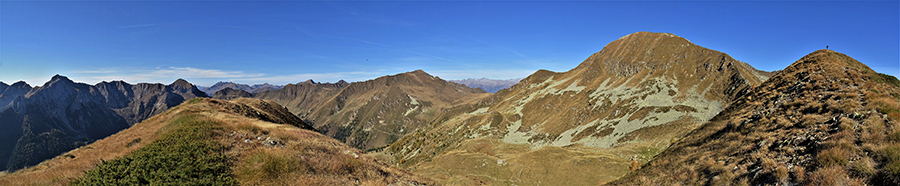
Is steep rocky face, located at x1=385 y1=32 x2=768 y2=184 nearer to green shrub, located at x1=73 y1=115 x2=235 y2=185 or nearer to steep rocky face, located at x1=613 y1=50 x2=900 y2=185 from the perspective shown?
steep rocky face, located at x1=613 y1=50 x2=900 y2=185

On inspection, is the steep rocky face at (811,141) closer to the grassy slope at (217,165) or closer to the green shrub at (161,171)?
the grassy slope at (217,165)

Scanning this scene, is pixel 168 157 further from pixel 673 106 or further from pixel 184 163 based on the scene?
pixel 673 106

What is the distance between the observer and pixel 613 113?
94.9 m

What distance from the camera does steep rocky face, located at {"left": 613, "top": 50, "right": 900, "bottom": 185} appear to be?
37.5 ft

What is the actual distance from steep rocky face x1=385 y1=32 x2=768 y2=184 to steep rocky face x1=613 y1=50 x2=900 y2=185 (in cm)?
2342

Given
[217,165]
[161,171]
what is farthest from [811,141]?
[161,171]

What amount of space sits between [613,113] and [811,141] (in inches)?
3389

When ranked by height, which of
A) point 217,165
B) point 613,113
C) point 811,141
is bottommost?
point 217,165

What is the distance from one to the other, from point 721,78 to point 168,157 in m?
120

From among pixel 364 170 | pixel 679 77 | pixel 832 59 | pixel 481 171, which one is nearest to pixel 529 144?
pixel 481 171

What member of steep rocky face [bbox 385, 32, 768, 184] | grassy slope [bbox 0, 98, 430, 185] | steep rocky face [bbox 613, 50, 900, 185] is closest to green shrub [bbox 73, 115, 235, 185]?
grassy slope [bbox 0, 98, 430, 185]

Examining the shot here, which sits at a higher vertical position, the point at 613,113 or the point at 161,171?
the point at 613,113

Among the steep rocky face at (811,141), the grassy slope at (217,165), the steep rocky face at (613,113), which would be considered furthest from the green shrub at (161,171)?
the steep rocky face at (613,113)

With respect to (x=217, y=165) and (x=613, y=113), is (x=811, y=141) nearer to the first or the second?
(x=217, y=165)
